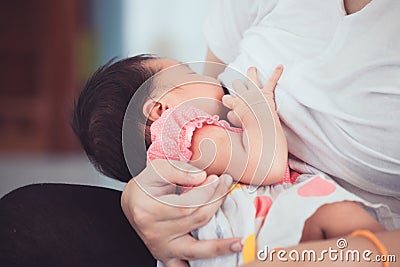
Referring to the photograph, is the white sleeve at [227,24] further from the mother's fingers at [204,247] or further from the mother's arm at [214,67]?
the mother's fingers at [204,247]

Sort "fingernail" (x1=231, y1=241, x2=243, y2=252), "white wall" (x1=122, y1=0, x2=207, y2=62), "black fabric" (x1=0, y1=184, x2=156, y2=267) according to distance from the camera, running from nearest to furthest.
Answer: "fingernail" (x1=231, y1=241, x2=243, y2=252) → "black fabric" (x1=0, y1=184, x2=156, y2=267) → "white wall" (x1=122, y1=0, x2=207, y2=62)

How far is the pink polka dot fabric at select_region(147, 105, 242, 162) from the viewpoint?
1.69 ft

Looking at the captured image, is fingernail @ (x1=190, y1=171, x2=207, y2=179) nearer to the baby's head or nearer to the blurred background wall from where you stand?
the baby's head

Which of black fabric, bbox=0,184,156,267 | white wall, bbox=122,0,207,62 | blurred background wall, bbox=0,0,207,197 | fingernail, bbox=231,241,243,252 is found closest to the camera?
fingernail, bbox=231,241,243,252

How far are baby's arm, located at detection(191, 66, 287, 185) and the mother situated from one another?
20 millimetres

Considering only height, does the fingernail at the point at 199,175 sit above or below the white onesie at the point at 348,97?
below

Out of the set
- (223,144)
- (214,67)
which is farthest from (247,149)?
(214,67)

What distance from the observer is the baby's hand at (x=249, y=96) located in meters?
0.53

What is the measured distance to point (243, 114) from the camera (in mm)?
523

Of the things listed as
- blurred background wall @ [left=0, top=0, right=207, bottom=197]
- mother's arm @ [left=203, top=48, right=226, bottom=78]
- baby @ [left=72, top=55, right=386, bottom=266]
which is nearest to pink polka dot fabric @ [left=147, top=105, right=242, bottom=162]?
baby @ [left=72, top=55, right=386, bottom=266]

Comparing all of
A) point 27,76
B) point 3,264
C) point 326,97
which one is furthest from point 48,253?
point 27,76

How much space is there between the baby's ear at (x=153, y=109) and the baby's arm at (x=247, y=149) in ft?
0.11

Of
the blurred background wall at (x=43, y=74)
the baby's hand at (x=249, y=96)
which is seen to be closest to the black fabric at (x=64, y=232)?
the baby's hand at (x=249, y=96)

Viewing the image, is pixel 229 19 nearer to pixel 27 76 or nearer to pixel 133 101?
pixel 133 101
